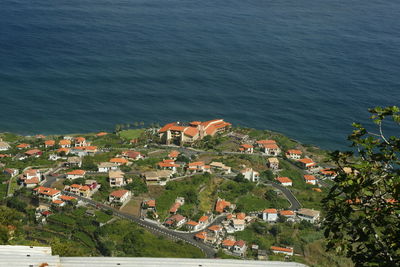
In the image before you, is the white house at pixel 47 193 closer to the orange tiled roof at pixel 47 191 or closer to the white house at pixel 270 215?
the orange tiled roof at pixel 47 191

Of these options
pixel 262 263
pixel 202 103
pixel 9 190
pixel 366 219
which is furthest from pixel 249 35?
pixel 366 219

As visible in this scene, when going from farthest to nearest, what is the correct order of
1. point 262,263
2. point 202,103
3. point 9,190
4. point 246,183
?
point 202,103, point 246,183, point 9,190, point 262,263

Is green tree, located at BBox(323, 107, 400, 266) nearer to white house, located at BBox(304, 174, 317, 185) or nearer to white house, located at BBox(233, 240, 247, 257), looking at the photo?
white house, located at BBox(233, 240, 247, 257)

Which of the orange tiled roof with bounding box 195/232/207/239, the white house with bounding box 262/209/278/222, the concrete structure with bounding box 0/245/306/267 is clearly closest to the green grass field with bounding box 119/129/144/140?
the white house with bounding box 262/209/278/222

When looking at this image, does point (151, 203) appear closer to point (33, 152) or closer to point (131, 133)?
point (33, 152)

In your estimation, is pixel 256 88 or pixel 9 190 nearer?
pixel 9 190

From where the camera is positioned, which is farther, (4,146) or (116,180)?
(4,146)

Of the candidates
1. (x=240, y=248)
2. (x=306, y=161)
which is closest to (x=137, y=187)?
(x=240, y=248)

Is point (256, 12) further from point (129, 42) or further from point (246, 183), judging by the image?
point (246, 183)
